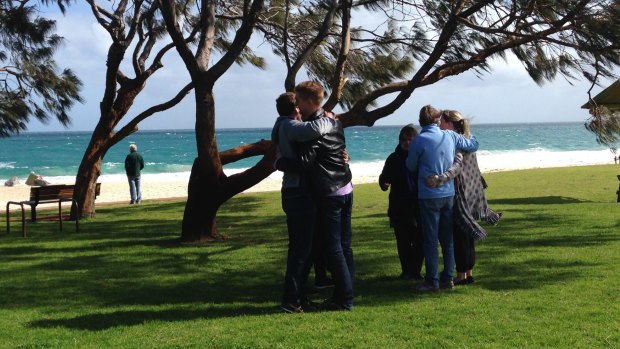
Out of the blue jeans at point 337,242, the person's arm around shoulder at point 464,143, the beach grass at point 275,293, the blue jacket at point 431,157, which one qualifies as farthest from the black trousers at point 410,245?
the blue jeans at point 337,242

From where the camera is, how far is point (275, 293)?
6.57 m

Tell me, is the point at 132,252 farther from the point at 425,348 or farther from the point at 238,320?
the point at 425,348

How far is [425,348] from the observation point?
179 inches

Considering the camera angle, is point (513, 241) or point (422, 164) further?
point (513, 241)

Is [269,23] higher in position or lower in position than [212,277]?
higher

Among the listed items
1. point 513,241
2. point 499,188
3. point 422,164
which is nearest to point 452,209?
point 422,164

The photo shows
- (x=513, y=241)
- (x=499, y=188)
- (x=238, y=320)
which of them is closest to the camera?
(x=238, y=320)

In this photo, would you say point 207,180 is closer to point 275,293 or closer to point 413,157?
point 275,293

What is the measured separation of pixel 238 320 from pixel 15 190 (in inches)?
1097

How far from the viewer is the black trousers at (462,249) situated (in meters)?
6.59

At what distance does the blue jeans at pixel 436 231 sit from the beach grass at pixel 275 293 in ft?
0.74

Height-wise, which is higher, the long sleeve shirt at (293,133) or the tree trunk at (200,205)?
the long sleeve shirt at (293,133)

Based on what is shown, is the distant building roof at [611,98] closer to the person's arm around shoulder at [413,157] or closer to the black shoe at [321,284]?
the person's arm around shoulder at [413,157]

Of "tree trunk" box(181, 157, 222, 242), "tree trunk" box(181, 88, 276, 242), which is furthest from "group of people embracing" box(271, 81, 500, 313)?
"tree trunk" box(181, 157, 222, 242)
